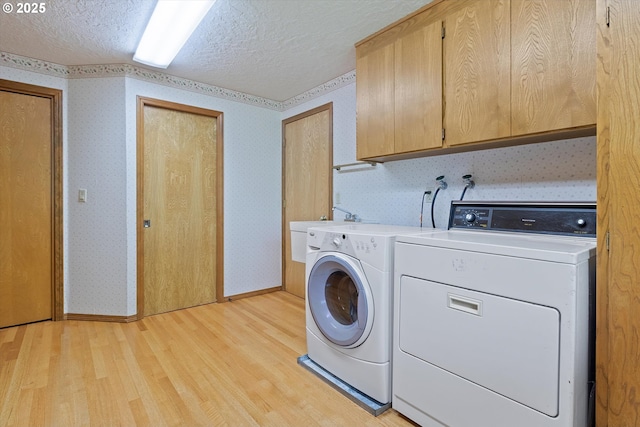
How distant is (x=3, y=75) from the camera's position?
8.09 ft

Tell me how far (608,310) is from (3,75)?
3951 mm

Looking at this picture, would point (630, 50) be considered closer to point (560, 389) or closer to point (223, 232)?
point (560, 389)

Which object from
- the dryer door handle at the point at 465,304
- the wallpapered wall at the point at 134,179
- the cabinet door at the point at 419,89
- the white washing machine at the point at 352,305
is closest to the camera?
the dryer door handle at the point at 465,304

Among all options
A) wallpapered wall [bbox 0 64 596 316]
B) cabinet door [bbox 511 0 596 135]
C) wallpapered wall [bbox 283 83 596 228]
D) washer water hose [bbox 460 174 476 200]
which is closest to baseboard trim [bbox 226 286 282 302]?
wallpapered wall [bbox 0 64 596 316]

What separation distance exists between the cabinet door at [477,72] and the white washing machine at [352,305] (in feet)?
2.20

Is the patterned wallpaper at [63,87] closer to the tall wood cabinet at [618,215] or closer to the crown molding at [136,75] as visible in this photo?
the crown molding at [136,75]

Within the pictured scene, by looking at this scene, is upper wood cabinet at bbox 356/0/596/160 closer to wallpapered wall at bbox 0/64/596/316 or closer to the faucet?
wallpapered wall at bbox 0/64/596/316

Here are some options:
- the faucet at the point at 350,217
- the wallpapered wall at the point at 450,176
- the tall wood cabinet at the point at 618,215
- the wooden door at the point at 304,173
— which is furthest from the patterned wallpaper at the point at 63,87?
the tall wood cabinet at the point at 618,215

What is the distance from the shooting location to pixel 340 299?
6.31 ft

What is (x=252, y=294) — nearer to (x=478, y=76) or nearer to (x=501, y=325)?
(x=501, y=325)

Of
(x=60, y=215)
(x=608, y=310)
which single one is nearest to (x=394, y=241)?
(x=608, y=310)

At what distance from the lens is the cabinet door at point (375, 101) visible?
6.69 ft

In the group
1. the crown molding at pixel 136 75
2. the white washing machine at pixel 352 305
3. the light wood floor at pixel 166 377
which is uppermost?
the crown molding at pixel 136 75

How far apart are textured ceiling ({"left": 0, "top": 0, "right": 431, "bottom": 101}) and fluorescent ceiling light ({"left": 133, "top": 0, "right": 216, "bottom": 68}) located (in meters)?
0.06
